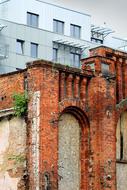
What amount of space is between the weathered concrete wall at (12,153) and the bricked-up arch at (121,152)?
431 centimetres

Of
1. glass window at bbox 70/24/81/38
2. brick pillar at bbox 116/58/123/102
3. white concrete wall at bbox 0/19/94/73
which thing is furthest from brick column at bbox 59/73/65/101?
glass window at bbox 70/24/81/38

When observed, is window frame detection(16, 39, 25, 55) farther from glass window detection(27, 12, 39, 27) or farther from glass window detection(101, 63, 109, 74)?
glass window detection(101, 63, 109, 74)

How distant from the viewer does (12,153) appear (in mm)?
24609

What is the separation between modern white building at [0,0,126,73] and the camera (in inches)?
2594

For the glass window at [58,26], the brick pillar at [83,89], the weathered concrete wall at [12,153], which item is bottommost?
the weathered concrete wall at [12,153]

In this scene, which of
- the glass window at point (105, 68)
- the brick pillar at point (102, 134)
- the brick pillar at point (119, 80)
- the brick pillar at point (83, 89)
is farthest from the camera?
the brick pillar at point (119, 80)

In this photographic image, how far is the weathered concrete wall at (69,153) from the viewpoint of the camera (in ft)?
79.8

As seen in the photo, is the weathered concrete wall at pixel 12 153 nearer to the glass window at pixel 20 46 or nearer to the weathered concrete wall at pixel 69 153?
the weathered concrete wall at pixel 69 153

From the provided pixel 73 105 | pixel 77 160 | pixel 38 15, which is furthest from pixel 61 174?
pixel 38 15

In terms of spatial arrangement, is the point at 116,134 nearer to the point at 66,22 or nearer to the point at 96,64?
the point at 96,64

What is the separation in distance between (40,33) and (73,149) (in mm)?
44795

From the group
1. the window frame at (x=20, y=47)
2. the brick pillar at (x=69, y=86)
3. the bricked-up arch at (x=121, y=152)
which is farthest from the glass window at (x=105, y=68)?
the window frame at (x=20, y=47)

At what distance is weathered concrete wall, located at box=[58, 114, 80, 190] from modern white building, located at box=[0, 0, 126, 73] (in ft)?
131

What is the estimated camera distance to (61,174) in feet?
79.5
